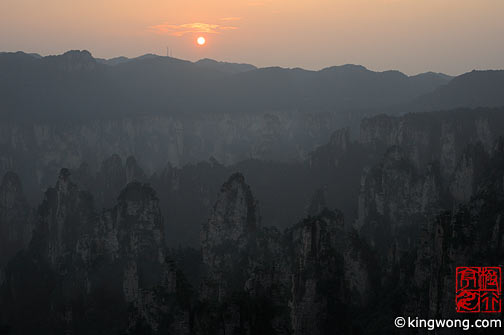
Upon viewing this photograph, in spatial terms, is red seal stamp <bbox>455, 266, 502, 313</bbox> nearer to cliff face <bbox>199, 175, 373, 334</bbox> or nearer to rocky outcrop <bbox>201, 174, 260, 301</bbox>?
cliff face <bbox>199, 175, 373, 334</bbox>

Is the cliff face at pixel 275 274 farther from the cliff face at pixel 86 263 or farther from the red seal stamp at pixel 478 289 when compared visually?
the red seal stamp at pixel 478 289

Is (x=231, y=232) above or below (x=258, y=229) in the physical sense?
below

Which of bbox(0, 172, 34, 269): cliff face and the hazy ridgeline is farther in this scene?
bbox(0, 172, 34, 269): cliff face

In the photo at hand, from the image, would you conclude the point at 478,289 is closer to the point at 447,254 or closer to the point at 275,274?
the point at 447,254

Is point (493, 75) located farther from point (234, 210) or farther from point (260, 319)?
point (260, 319)

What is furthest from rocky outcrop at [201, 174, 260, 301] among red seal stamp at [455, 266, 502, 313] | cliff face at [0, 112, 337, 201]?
cliff face at [0, 112, 337, 201]

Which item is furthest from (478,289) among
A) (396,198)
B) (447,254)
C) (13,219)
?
(13,219)

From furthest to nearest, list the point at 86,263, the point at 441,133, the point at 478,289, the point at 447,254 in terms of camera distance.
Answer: the point at 441,133
the point at 86,263
the point at 447,254
the point at 478,289

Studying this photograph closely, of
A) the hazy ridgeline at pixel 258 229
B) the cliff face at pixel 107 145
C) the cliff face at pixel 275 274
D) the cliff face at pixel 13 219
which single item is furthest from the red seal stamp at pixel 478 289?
the cliff face at pixel 107 145
